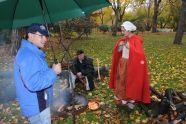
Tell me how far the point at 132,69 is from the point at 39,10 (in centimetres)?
286

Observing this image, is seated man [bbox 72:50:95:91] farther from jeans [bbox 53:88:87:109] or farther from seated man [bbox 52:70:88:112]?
jeans [bbox 53:88:87:109]

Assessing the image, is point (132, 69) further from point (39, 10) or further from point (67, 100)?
point (39, 10)

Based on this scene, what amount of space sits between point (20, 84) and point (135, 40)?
142 inches

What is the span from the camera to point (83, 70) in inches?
366

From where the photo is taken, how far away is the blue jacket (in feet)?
12.7

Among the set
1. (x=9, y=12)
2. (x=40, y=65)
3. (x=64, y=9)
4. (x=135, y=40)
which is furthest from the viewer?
(x=135, y=40)

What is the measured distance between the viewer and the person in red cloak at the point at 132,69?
7.15 meters

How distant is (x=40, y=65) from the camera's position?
13.0 feet

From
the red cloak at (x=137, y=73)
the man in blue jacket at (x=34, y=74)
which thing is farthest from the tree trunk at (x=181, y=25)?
the man in blue jacket at (x=34, y=74)

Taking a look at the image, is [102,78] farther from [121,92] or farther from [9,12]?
[9,12]

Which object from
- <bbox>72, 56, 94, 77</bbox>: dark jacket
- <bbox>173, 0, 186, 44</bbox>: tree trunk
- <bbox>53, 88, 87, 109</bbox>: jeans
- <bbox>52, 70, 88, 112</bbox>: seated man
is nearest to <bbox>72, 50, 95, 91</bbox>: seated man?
<bbox>72, 56, 94, 77</bbox>: dark jacket

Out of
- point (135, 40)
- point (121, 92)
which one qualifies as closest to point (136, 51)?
point (135, 40)

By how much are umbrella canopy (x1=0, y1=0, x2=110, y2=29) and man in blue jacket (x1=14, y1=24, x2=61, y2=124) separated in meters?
0.67

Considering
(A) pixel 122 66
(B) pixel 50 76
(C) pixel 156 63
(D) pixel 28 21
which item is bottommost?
(C) pixel 156 63
